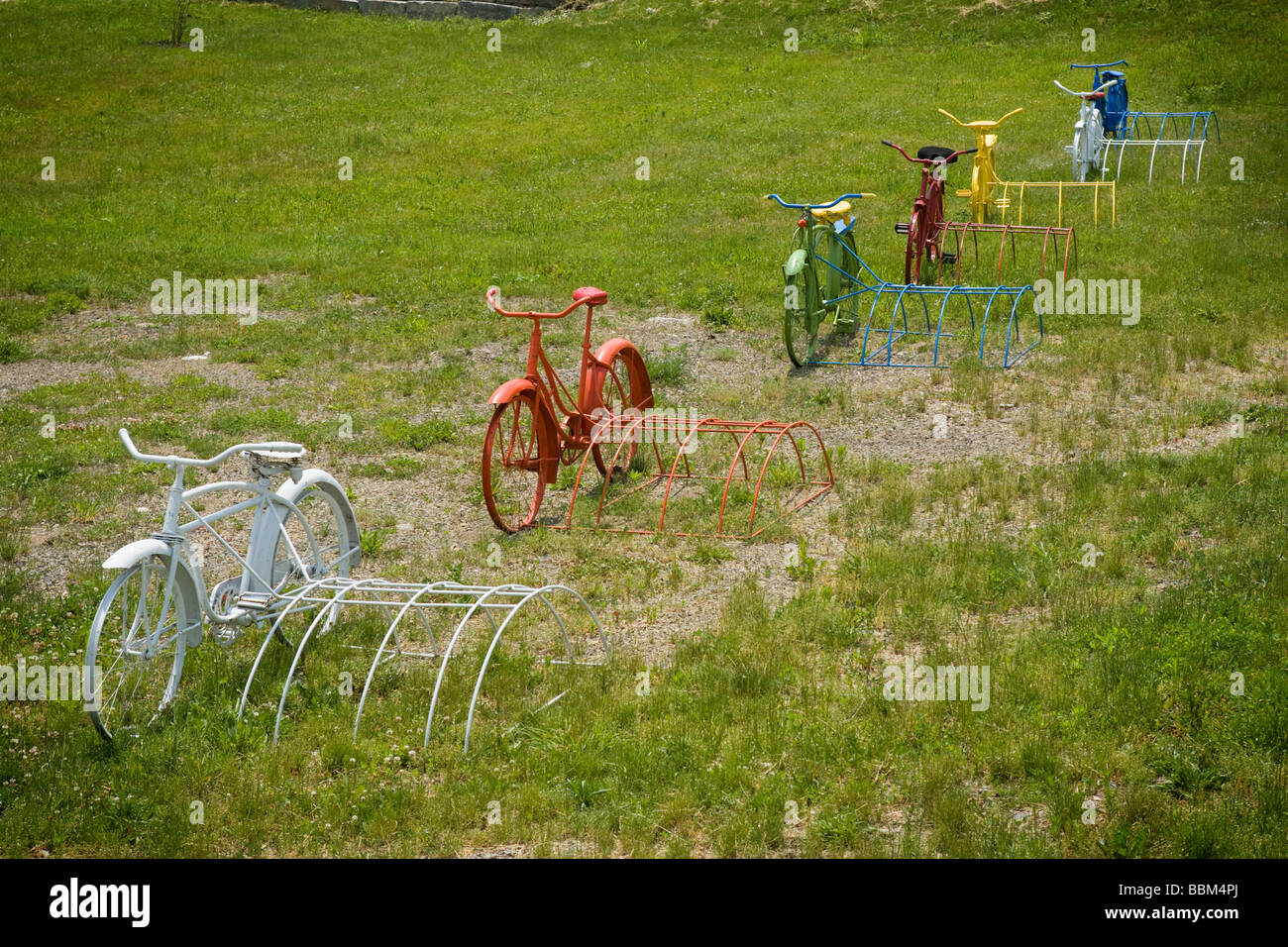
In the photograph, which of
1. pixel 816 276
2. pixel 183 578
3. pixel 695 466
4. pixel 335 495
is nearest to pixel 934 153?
pixel 816 276

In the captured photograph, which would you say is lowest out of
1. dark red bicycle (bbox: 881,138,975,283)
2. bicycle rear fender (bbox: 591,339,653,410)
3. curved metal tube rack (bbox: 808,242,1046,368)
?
bicycle rear fender (bbox: 591,339,653,410)

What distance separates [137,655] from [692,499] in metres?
4.38

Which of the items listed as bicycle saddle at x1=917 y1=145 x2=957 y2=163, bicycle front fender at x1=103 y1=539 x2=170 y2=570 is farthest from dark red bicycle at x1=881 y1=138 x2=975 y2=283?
bicycle front fender at x1=103 y1=539 x2=170 y2=570

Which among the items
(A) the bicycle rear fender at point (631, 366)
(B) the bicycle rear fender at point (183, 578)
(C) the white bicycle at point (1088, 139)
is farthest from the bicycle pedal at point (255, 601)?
(C) the white bicycle at point (1088, 139)

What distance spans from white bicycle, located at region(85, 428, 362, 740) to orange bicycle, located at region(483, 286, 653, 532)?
5.43ft

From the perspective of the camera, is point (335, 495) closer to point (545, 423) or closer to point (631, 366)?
point (545, 423)

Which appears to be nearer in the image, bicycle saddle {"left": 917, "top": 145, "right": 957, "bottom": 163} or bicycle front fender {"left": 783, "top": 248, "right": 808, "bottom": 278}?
bicycle front fender {"left": 783, "top": 248, "right": 808, "bottom": 278}

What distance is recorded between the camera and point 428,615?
732 cm

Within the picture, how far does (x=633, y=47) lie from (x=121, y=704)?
25.7 metres

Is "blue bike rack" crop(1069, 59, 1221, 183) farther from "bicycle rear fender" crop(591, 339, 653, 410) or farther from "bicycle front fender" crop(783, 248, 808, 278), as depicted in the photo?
"bicycle rear fender" crop(591, 339, 653, 410)

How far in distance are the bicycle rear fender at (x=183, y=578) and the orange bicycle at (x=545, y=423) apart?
2.55 meters

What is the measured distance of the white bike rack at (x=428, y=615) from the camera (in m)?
5.75

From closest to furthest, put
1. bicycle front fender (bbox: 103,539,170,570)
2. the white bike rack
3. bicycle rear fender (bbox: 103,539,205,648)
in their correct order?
bicycle front fender (bbox: 103,539,170,570) → bicycle rear fender (bbox: 103,539,205,648) → the white bike rack

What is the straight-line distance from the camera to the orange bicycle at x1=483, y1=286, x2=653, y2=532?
27.9 ft
